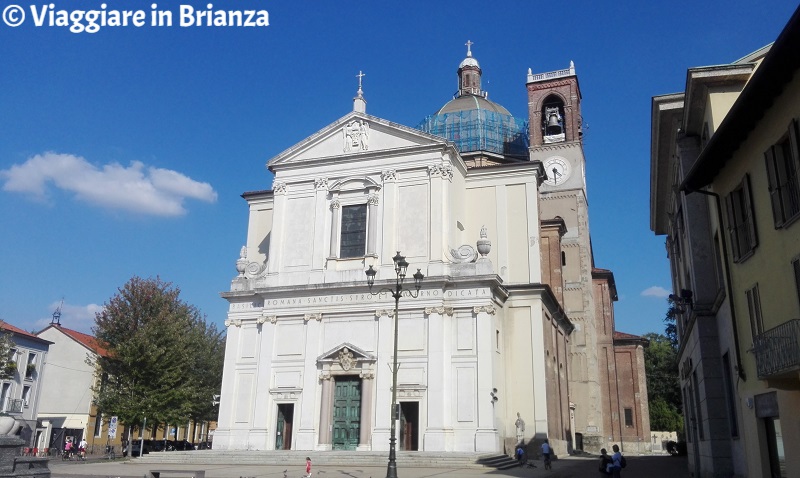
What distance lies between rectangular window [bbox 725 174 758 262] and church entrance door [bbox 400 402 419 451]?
16985 mm

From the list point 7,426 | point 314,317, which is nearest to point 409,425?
point 314,317

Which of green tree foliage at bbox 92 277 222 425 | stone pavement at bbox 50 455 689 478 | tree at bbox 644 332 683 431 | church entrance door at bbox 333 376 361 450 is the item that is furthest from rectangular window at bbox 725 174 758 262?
tree at bbox 644 332 683 431

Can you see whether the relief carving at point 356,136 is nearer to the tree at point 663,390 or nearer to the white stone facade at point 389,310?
the white stone facade at point 389,310

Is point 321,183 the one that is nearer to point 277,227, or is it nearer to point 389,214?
point 277,227

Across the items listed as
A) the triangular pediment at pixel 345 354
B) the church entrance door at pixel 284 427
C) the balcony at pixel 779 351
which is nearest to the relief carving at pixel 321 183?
the triangular pediment at pixel 345 354

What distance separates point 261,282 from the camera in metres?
33.2

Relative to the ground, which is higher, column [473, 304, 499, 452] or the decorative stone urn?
column [473, 304, 499, 452]

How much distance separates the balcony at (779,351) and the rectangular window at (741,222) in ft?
8.45

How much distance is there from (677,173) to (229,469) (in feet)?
60.9

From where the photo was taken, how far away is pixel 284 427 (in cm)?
3084

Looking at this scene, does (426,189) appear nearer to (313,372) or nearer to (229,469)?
(313,372)

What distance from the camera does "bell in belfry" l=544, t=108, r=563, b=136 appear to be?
53.4 m

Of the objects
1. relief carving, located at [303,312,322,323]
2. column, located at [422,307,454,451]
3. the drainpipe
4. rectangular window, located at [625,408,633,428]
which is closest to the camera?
the drainpipe

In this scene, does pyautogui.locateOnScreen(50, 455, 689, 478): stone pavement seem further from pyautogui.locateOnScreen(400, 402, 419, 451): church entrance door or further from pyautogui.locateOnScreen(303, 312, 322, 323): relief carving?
pyautogui.locateOnScreen(303, 312, 322, 323): relief carving
